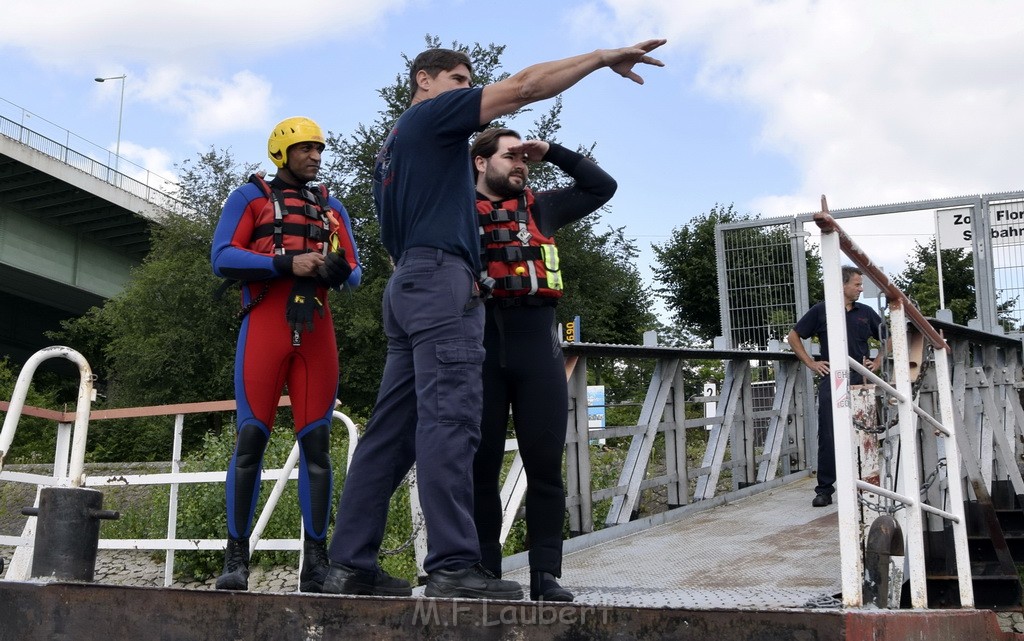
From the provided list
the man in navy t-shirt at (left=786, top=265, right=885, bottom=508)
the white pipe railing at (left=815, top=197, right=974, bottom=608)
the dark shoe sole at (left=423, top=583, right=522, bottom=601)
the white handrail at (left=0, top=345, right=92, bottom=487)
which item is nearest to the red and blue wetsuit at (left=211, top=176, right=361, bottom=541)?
the white handrail at (left=0, top=345, right=92, bottom=487)

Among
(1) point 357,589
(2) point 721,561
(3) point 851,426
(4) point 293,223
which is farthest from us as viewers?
(2) point 721,561

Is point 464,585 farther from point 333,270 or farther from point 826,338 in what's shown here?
point 826,338

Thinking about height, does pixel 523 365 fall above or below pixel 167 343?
below

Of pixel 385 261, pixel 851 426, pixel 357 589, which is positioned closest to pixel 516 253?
pixel 357 589

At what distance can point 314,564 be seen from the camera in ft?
12.0

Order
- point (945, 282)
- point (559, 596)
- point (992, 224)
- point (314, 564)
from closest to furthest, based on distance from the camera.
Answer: point (559, 596)
point (314, 564)
point (992, 224)
point (945, 282)

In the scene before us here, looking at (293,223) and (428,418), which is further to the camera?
(293,223)

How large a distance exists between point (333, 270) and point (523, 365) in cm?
84

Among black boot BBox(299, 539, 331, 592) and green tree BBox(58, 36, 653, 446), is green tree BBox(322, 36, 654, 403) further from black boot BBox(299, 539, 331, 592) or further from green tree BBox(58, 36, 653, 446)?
black boot BBox(299, 539, 331, 592)

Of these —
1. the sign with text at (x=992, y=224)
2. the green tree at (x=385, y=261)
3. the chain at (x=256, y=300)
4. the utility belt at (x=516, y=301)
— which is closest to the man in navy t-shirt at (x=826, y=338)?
the sign with text at (x=992, y=224)

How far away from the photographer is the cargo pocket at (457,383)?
2844 millimetres

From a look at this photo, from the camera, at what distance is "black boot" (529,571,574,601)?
331cm

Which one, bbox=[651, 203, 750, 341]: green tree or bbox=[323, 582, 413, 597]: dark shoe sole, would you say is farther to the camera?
bbox=[651, 203, 750, 341]: green tree

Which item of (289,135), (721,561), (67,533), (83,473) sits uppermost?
(289,135)
